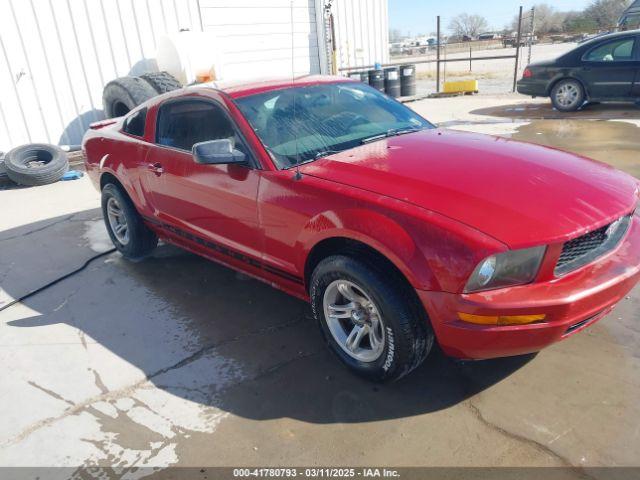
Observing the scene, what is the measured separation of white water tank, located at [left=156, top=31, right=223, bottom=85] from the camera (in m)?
10.1

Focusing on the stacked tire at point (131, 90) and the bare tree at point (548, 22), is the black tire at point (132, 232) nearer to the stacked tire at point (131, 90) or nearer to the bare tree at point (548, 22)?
the stacked tire at point (131, 90)

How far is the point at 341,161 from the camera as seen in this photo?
301 cm

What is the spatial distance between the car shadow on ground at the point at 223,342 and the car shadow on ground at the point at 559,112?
Result: 877 centimetres

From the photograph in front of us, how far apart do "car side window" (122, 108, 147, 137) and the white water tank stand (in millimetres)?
6023

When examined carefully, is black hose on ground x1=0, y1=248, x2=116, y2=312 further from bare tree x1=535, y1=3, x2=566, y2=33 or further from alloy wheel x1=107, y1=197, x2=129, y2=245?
bare tree x1=535, y1=3, x2=566, y2=33

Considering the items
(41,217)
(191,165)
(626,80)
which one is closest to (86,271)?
(191,165)

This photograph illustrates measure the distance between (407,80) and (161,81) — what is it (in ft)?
25.9

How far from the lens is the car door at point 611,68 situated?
1022cm

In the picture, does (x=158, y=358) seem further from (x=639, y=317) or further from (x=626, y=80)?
(x=626, y=80)

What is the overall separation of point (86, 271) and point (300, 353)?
101 inches

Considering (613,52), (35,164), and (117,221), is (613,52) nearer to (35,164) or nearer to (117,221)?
(117,221)

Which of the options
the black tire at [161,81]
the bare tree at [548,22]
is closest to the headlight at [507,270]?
the black tire at [161,81]

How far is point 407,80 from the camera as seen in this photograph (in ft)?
49.4

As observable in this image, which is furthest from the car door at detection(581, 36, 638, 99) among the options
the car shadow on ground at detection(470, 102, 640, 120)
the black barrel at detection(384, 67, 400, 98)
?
the black barrel at detection(384, 67, 400, 98)
